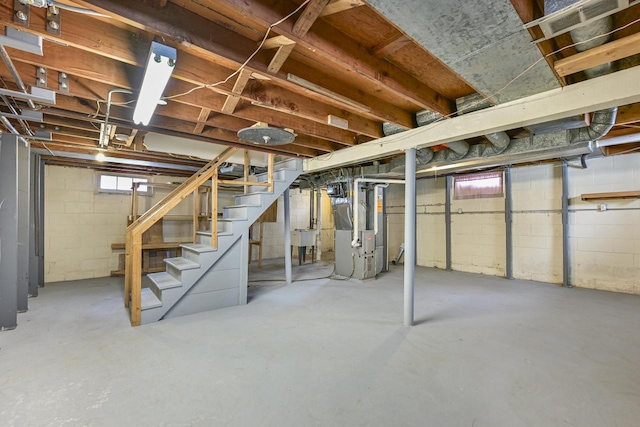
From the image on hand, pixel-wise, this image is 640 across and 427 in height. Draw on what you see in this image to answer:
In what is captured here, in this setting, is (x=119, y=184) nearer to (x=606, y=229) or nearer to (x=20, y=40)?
(x=20, y=40)

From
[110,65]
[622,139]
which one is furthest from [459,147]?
[110,65]

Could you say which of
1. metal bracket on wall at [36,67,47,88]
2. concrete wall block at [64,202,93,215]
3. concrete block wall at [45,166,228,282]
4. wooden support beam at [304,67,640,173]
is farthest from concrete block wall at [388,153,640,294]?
concrete wall block at [64,202,93,215]

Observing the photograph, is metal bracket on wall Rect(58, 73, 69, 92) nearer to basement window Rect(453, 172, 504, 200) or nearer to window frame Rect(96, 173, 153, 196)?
window frame Rect(96, 173, 153, 196)

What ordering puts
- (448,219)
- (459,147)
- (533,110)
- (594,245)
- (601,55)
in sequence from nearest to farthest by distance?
1. (601,55)
2. (533,110)
3. (459,147)
4. (594,245)
5. (448,219)

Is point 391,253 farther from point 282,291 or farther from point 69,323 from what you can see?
point 69,323

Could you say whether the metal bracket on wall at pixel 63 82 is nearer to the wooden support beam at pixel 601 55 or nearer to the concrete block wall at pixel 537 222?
the wooden support beam at pixel 601 55

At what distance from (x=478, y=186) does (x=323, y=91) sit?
16.4 feet

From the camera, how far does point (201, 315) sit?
317 cm

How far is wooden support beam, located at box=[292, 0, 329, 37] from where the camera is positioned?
1.32 m

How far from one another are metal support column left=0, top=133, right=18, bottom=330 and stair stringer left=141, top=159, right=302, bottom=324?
4.03 feet

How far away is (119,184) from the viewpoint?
216 inches

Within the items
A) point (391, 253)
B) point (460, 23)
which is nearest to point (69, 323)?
point (460, 23)

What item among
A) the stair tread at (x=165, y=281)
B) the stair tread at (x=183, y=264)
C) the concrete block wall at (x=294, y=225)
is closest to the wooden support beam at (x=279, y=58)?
the stair tread at (x=183, y=264)

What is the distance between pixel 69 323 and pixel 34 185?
7.93ft
